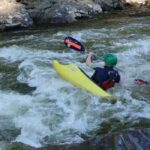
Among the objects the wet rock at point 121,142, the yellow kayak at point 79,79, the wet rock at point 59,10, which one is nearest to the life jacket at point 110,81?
the yellow kayak at point 79,79

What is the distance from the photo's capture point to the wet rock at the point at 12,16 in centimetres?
1355

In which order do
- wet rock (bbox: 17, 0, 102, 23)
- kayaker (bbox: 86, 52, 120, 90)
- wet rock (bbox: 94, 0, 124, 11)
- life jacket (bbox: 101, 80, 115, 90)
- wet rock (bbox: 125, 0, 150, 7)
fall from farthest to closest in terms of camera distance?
wet rock (bbox: 125, 0, 150, 7)
wet rock (bbox: 94, 0, 124, 11)
wet rock (bbox: 17, 0, 102, 23)
life jacket (bbox: 101, 80, 115, 90)
kayaker (bbox: 86, 52, 120, 90)

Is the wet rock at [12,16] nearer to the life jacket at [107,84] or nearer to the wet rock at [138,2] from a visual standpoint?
the wet rock at [138,2]

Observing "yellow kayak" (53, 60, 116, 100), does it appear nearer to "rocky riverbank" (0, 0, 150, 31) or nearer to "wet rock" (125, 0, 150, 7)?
"rocky riverbank" (0, 0, 150, 31)

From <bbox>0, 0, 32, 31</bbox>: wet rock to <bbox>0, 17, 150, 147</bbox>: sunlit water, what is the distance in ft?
1.85

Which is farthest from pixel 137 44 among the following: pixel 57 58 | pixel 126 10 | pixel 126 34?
pixel 126 10

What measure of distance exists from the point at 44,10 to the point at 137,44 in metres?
4.20

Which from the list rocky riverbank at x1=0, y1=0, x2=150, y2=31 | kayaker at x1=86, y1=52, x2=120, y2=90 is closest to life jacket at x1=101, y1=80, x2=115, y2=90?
kayaker at x1=86, y1=52, x2=120, y2=90

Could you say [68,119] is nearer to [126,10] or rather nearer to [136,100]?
[136,100]

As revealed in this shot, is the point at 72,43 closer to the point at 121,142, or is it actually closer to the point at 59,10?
the point at 121,142

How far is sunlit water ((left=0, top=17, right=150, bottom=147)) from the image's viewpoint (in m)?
7.09

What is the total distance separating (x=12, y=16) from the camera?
13.7 m


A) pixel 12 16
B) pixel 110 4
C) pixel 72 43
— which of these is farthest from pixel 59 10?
pixel 72 43

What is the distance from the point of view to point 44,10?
14836mm
